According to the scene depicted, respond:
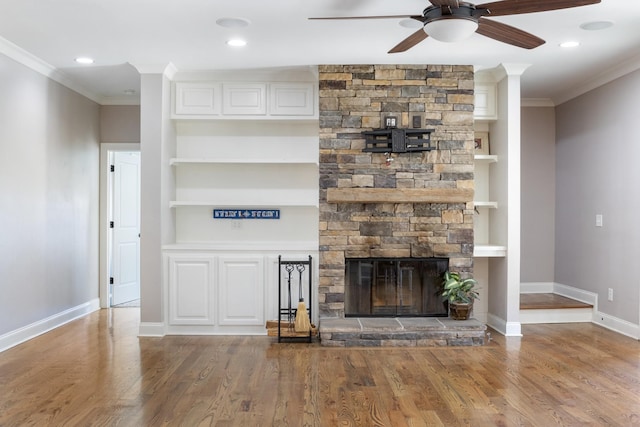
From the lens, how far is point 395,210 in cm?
527

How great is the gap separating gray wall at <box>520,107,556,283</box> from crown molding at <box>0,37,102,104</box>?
5.29 meters

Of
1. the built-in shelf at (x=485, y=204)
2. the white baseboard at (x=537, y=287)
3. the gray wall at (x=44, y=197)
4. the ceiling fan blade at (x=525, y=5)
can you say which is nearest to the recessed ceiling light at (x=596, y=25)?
the ceiling fan blade at (x=525, y=5)

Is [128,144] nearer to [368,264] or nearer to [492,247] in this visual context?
[368,264]

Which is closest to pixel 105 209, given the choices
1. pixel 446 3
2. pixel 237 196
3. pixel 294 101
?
pixel 237 196

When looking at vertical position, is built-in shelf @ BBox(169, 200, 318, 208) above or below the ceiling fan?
below

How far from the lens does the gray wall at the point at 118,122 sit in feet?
21.9

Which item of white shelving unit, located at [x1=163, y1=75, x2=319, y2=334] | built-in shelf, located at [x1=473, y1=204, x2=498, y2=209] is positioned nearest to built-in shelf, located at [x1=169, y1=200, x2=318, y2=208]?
white shelving unit, located at [x1=163, y1=75, x2=319, y2=334]

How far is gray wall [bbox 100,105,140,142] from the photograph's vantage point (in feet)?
21.9

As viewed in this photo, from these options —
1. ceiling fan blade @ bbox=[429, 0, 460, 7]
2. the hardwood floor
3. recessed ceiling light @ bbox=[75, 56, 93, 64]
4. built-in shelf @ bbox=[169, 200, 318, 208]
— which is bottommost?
the hardwood floor

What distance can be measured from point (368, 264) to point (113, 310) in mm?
3318

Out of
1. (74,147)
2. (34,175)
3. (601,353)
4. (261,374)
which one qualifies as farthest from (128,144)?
(601,353)

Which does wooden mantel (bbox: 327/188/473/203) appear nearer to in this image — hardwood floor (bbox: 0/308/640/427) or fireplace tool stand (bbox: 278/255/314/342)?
fireplace tool stand (bbox: 278/255/314/342)

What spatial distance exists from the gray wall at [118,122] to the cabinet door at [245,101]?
1.87m

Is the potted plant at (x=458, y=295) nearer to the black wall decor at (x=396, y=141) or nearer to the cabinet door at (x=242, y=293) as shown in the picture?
the black wall decor at (x=396, y=141)
